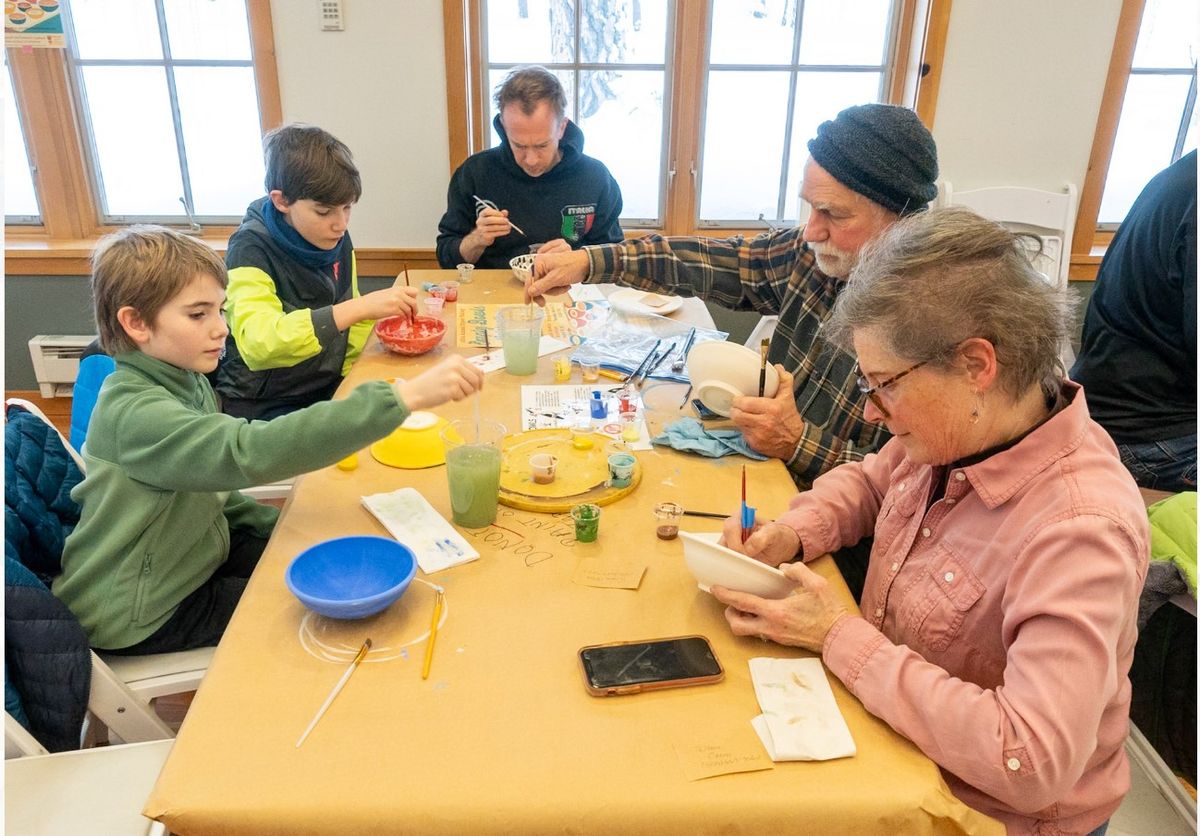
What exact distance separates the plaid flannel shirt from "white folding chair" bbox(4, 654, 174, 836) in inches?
47.9

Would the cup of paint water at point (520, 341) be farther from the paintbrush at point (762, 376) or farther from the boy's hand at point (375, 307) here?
the paintbrush at point (762, 376)

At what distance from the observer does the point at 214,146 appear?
142 inches

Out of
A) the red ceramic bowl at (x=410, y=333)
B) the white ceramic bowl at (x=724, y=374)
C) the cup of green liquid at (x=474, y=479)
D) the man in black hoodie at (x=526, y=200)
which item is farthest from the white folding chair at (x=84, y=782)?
the man in black hoodie at (x=526, y=200)

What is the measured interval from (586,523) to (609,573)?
102 mm

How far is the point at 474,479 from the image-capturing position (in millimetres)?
1303

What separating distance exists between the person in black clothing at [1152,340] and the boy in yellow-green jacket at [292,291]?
5.65 ft

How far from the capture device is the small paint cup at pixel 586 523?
1287 millimetres

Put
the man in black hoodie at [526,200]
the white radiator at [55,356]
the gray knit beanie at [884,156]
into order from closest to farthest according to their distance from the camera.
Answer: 1. the gray knit beanie at [884,156]
2. the man in black hoodie at [526,200]
3. the white radiator at [55,356]

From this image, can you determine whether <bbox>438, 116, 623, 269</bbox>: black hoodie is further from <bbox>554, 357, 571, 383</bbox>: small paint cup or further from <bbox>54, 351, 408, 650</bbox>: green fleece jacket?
<bbox>54, 351, 408, 650</bbox>: green fleece jacket

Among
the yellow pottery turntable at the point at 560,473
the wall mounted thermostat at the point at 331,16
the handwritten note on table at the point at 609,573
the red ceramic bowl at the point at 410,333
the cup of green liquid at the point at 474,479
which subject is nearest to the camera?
the handwritten note on table at the point at 609,573

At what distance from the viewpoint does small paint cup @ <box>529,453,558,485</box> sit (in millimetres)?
1465

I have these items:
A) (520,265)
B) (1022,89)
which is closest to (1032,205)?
(1022,89)

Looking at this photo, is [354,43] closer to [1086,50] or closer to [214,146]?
[214,146]

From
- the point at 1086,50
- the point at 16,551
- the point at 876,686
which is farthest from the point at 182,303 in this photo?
the point at 1086,50
